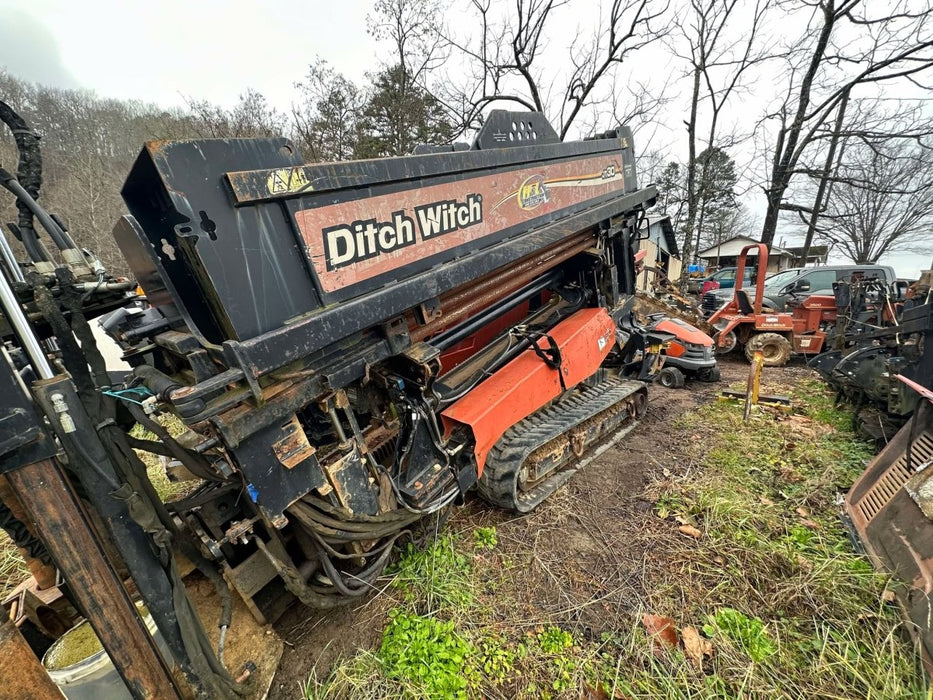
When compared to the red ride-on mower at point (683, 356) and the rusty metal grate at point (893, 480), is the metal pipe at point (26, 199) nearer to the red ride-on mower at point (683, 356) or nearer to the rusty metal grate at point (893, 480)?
the rusty metal grate at point (893, 480)

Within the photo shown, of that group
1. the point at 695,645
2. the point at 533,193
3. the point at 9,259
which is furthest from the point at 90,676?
the point at 533,193

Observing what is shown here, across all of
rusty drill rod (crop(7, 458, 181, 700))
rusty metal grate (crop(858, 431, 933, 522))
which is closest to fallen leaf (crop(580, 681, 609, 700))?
rusty drill rod (crop(7, 458, 181, 700))

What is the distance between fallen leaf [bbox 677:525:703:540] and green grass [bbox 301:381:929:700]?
0.12ft

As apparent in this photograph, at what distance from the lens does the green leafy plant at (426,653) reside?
1865 mm

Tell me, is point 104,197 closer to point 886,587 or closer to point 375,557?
point 375,557

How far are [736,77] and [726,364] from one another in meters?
13.3

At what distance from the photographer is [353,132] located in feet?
43.7

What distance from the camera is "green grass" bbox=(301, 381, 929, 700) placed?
6.06ft

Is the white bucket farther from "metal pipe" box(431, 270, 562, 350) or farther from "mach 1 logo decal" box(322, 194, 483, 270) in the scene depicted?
"metal pipe" box(431, 270, 562, 350)

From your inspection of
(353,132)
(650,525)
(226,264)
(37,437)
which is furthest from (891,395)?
(353,132)

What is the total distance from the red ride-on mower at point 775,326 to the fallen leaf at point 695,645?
5841mm

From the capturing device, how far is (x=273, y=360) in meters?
1.49

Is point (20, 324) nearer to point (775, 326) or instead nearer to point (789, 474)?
point (789, 474)

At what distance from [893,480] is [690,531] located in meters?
1.26
